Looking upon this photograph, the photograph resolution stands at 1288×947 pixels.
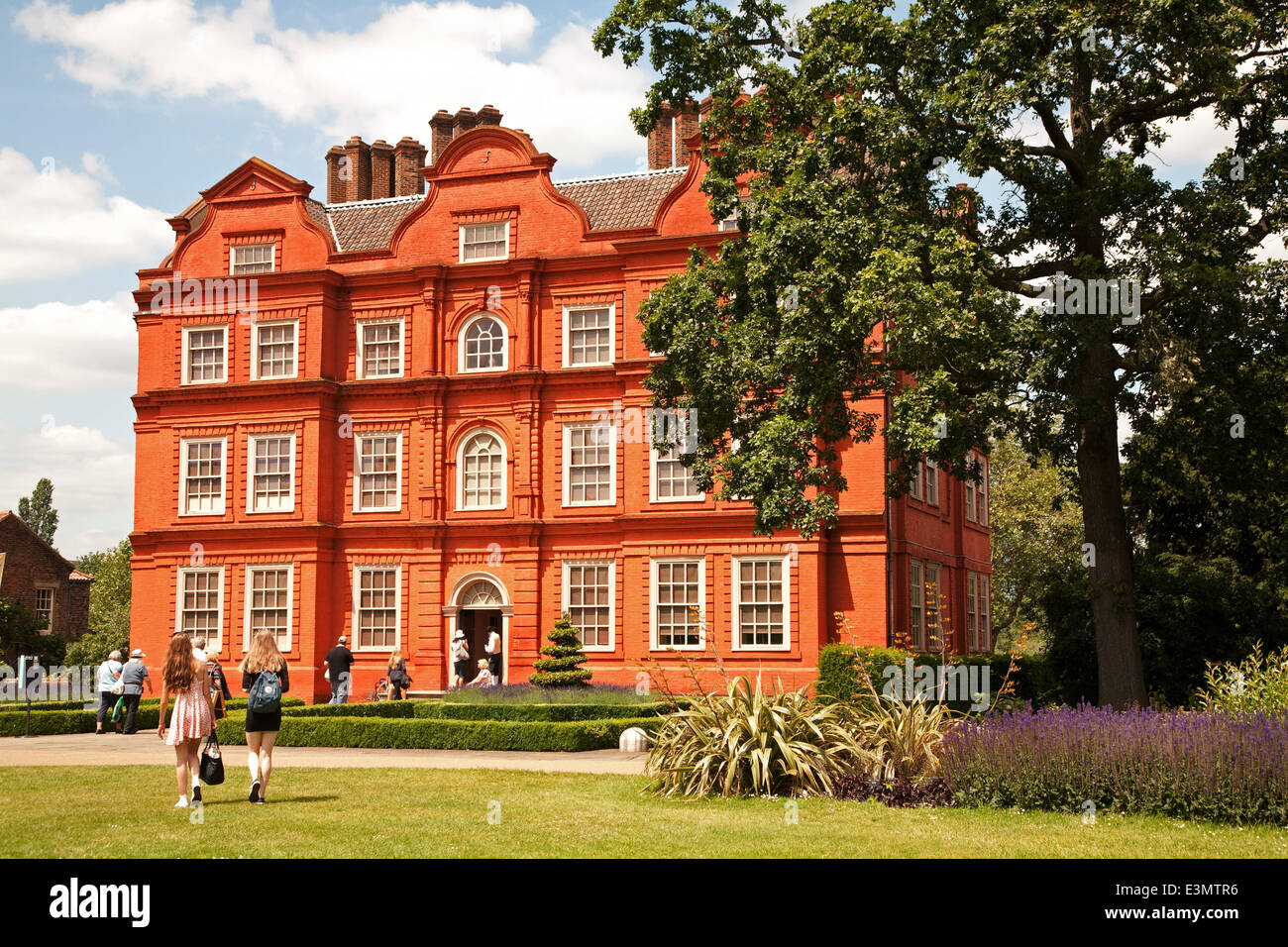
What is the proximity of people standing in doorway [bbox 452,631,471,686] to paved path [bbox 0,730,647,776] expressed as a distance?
9.93 meters

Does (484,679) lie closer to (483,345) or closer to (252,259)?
(483,345)

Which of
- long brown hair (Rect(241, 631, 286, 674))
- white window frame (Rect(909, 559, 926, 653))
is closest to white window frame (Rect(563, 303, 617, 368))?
white window frame (Rect(909, 559, 926, 653))

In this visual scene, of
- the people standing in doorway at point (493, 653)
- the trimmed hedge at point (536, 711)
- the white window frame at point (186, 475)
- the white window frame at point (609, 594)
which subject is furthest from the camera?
the white window frame at point (186, 475)

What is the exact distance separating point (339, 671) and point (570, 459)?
863 cm

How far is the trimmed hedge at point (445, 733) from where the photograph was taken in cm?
2275

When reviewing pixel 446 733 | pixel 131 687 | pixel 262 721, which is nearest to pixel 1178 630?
pixel 446 733

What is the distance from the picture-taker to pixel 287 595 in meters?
36.1

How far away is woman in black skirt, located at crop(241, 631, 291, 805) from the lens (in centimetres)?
1401

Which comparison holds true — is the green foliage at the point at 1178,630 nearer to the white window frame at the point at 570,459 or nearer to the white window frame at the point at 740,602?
the white window frame at the point at 740,602

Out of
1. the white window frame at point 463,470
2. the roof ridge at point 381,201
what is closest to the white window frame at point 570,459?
the white window frame at point 463,470

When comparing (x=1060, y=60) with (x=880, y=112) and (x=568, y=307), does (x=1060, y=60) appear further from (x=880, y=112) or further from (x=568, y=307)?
(x=568, y=307)

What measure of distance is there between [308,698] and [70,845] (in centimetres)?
2392

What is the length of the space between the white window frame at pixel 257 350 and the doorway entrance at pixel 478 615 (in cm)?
854
